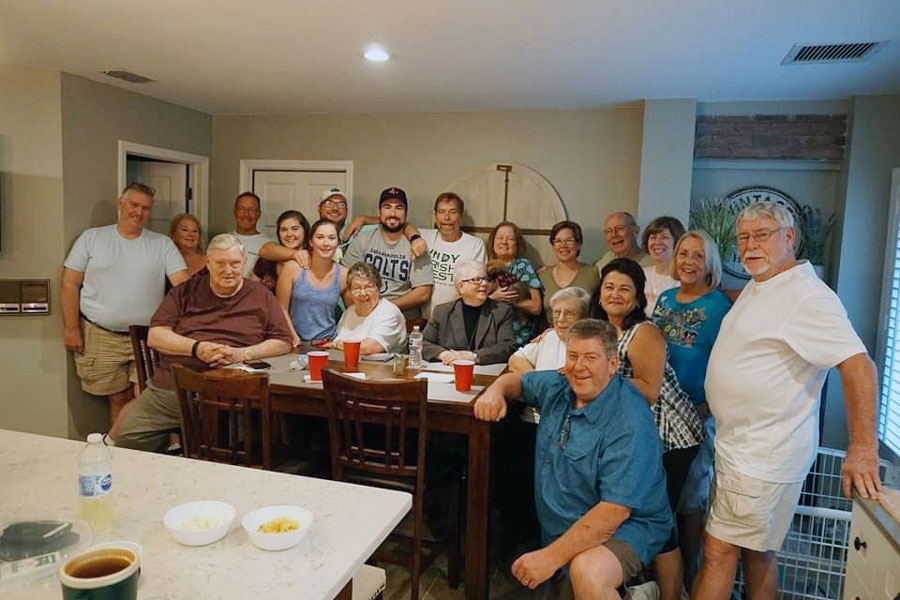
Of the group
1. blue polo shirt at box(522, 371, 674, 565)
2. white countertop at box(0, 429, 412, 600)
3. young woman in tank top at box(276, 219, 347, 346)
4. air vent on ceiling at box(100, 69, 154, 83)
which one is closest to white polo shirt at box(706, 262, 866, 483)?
blue polo shirt at box(522, 371, 674, 565)

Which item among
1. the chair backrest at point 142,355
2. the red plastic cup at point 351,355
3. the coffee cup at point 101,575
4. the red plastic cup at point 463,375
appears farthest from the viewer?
the chair backrest at point 142,355

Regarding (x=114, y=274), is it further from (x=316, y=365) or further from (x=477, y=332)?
(x=477, y=332)

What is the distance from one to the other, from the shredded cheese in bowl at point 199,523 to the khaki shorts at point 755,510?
1.59 meters

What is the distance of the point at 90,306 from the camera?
3936mm

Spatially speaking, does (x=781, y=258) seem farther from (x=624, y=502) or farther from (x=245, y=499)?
(x=245, y=499)

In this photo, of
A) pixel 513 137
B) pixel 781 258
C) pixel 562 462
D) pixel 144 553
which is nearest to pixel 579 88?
pixel 513 137

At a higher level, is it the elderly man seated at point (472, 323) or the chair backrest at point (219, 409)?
the elderly man seated at point (472, 323)

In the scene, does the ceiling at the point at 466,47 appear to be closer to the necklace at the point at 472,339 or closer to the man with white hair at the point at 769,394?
the man with white hair at the point at 769,394

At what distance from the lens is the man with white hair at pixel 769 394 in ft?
6.07

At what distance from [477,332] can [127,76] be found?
9.22 feet

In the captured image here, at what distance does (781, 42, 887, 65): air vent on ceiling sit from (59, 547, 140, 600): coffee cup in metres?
3.28

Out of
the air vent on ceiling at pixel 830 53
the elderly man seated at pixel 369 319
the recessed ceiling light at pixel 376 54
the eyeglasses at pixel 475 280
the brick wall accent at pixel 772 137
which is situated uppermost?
the air vent on ceiling at pixel 830 53

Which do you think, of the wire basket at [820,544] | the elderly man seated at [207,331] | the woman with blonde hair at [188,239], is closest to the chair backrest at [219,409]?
the elderly man seated at [207,331]

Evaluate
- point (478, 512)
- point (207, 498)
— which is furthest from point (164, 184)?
point (207, 498)
